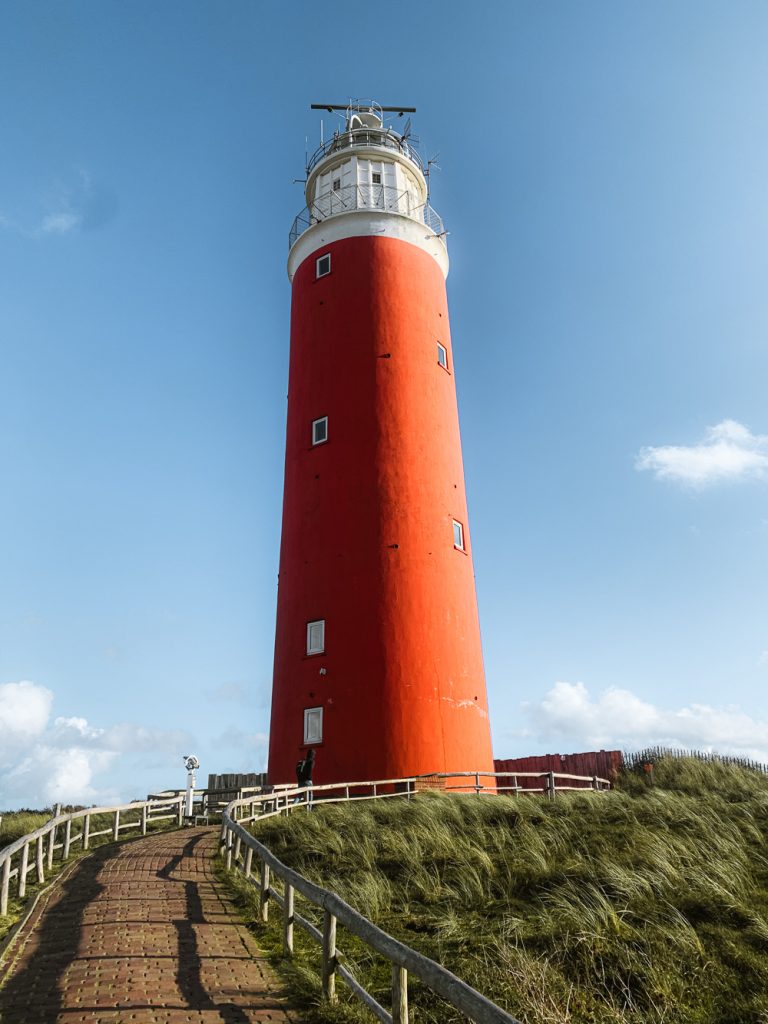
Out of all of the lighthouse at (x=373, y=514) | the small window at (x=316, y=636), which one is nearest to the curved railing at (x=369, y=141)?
the lighthouse at (x=373, y=514)

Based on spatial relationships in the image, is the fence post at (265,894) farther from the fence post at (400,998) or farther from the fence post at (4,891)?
the fence post at (400,998)

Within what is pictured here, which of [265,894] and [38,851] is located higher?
[38,851]

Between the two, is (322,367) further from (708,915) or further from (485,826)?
(708,915)

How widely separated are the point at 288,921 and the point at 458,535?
13631 mm

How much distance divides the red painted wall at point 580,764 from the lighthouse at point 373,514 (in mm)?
6511

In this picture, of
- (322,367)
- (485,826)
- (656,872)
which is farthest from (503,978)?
(322,367)

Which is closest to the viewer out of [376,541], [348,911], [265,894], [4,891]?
[348,911]

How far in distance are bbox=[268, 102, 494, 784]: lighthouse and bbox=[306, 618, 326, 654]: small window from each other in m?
0.04

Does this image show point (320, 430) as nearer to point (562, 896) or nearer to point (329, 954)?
point (562, 896)

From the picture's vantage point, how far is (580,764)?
84.9 ft

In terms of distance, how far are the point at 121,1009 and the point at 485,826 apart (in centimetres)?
781

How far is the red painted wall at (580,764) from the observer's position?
82.5 feet

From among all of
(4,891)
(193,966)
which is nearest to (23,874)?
(4,891)

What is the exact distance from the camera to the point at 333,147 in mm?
26281
